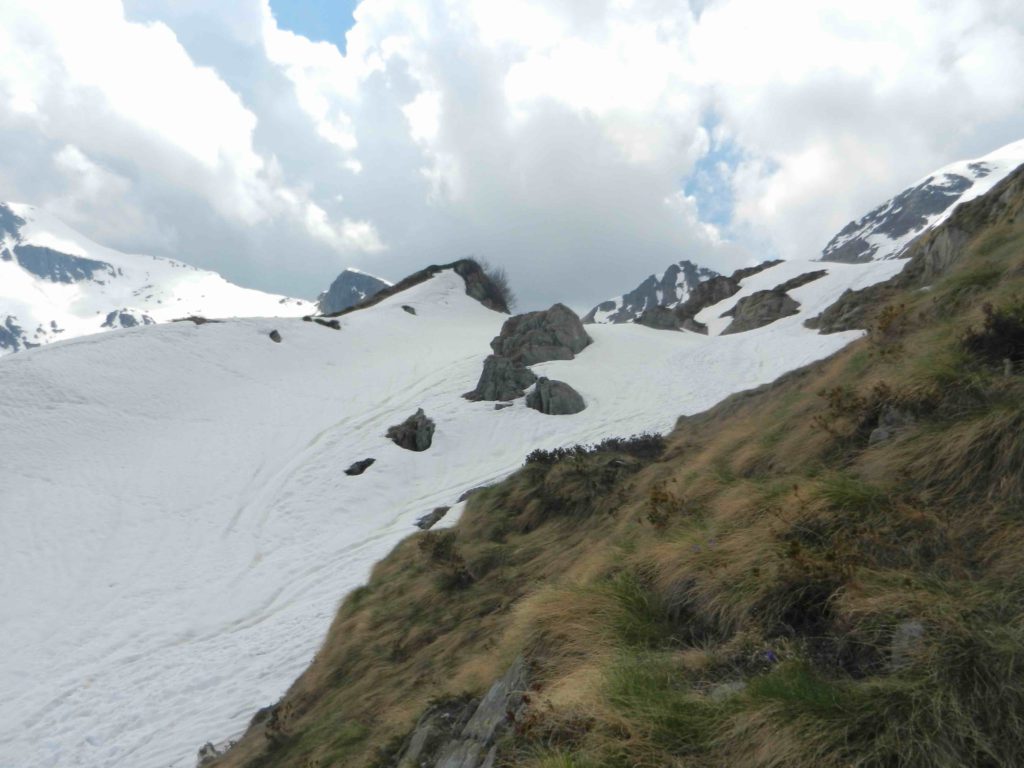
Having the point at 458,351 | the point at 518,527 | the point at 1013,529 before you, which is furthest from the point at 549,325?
the point at 1013,529

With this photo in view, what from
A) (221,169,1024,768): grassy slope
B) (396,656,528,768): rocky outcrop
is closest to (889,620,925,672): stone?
(221,169,1024,768): grassy slope

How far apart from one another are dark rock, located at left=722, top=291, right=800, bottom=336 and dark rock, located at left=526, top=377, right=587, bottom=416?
758 inches

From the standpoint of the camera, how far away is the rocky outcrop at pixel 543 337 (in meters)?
32.8

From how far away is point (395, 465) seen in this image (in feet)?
70.6

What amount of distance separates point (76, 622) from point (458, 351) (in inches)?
1017

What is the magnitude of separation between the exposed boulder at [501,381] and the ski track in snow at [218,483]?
95cm

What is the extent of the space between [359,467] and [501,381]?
8.12m

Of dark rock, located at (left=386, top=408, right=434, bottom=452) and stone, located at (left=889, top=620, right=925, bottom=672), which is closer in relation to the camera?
stone, located at (left=889, top=620, right=925, bottom=672)

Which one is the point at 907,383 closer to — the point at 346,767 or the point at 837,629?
the point at 837,629

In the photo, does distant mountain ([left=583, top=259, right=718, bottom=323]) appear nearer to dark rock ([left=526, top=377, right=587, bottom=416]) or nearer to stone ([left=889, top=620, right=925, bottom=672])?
dark rock ([left=526, top=377, right=587, bottom=416])

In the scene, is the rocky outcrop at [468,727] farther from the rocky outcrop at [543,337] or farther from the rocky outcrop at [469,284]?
the rocky outcrop at [469,284]

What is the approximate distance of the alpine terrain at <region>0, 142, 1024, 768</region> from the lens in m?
3.03

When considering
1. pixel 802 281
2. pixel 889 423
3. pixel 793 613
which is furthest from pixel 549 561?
pixel 802 281

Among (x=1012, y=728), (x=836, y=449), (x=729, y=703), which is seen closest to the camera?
(x=1012, y=728)
